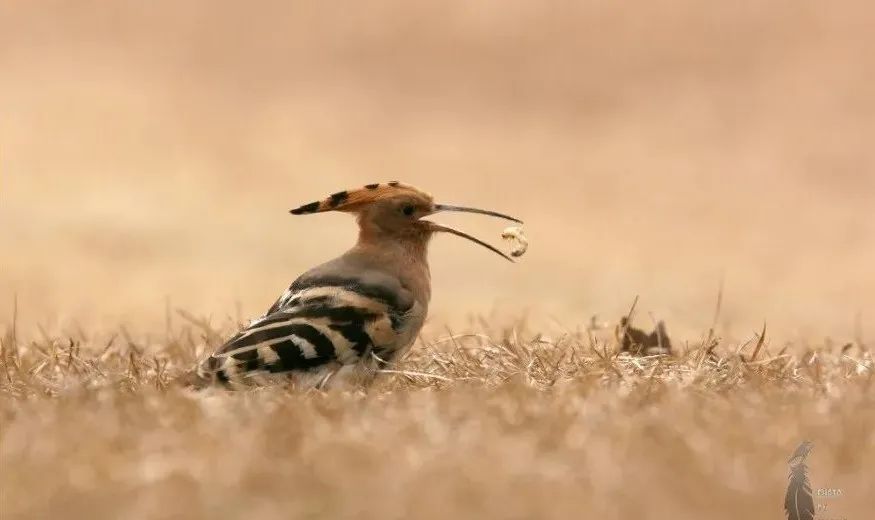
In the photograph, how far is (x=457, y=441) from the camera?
4027 mm

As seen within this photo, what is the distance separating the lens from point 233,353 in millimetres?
5137

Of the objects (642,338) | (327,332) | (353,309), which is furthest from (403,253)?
(642,338)

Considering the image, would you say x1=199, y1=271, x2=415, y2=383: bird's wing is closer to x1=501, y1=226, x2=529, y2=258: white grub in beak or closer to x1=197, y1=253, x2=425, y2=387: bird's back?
x1=197, y1=253, x2=425, y2=387: bird's back

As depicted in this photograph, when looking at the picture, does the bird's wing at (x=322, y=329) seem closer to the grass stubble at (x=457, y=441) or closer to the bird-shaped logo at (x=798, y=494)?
the grass stubble at (x=457, y=441)

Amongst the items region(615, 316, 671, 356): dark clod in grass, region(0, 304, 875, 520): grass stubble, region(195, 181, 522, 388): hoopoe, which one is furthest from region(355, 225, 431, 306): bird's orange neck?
region(615, 316, 671, 356): dark clod in grass

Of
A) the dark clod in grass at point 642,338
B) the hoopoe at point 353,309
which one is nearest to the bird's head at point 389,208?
the hoopoe at point 353,309

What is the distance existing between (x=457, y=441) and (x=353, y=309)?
143cm

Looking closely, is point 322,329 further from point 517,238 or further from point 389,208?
point 517,238

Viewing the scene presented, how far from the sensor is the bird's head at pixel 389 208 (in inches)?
229

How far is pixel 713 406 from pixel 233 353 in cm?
168

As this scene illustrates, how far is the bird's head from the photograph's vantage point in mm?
5820

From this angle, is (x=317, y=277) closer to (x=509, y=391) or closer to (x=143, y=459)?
(x=509, y=391)

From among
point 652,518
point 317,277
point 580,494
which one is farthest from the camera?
point 317,277

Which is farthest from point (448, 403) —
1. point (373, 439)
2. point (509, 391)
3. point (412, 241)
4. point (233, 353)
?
point (412, 241)
